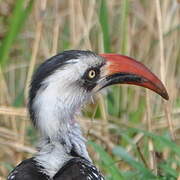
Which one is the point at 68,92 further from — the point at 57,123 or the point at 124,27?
the point at 124,27

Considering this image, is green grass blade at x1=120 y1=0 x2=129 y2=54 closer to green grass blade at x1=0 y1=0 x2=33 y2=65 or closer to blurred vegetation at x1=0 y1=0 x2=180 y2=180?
blurred vegetation at x1=0 y1=0 x2=180 y2=180

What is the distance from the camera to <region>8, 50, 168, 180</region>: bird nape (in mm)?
4078

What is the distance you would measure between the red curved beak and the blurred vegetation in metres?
0.46

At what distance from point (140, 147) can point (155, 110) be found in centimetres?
77

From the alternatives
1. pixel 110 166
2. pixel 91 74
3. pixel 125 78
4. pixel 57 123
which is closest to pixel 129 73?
pixel 125 78

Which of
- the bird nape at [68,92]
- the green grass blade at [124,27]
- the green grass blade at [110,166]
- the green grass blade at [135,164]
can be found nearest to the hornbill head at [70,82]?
the bird nape at [68,92]

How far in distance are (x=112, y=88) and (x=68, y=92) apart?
1667mm

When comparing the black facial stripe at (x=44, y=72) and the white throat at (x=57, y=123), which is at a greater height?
the black facial stripe at (x=44, y=72)

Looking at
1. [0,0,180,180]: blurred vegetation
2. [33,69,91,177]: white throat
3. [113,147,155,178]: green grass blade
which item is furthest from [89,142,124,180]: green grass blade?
[33,69,91,177]: white throat

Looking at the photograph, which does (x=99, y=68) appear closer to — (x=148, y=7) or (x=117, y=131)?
(x=117, y=131)

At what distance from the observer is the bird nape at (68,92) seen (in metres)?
4.08

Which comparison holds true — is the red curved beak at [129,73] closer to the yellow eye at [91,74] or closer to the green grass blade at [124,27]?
the yellow eye at [91,74]

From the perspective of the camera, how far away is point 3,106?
213 inches

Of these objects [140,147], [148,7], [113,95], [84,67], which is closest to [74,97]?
[84,67]
